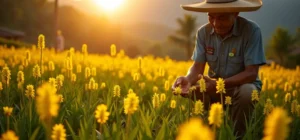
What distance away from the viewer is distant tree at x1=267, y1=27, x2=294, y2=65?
201ft

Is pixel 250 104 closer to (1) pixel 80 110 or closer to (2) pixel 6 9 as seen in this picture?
(1) pixel 80 110

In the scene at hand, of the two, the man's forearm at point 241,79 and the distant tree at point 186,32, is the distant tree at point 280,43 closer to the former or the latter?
the distant tree at point 186,32

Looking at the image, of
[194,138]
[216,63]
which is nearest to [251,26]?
[216,63]

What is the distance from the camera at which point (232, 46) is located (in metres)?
5.10

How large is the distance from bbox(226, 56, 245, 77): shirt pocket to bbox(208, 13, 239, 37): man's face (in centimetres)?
40

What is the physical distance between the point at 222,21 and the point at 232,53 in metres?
0.55

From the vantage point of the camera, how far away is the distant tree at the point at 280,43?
61.2 metres

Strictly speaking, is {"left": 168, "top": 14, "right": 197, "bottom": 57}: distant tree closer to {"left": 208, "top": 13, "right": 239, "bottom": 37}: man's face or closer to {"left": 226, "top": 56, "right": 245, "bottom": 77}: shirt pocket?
{"left": 226, "top": 56, "right": 245, "bottom": 77}: shirt pocket

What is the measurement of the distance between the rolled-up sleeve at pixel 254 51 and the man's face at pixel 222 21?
0.32m

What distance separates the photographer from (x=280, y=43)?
61.4 m

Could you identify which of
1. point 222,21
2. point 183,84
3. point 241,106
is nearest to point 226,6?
point 222,21

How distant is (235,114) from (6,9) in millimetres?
61501

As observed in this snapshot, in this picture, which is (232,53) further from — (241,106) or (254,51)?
(241,106)

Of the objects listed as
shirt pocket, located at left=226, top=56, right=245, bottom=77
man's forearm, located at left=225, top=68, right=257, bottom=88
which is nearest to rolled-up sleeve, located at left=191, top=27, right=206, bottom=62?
shirt pocket, located at left=226, top=56, right=245, bottom=77
